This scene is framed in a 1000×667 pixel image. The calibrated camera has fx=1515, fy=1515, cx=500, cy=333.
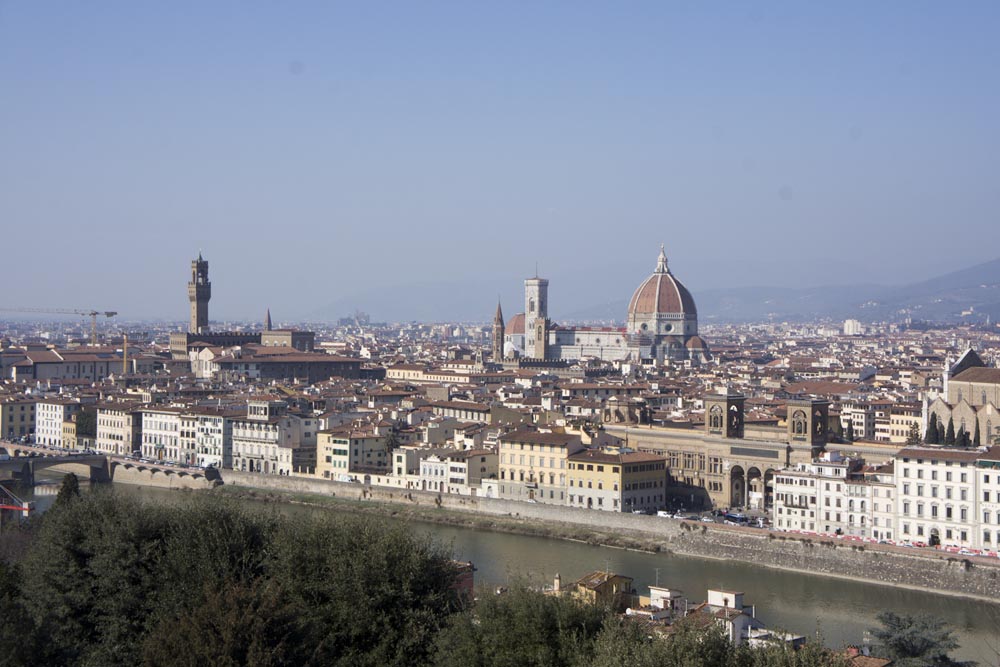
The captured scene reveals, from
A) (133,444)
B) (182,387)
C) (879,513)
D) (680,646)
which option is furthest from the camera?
(182,387)

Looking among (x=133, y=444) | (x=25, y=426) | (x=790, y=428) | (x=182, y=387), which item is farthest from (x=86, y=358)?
(x=790, y=428)

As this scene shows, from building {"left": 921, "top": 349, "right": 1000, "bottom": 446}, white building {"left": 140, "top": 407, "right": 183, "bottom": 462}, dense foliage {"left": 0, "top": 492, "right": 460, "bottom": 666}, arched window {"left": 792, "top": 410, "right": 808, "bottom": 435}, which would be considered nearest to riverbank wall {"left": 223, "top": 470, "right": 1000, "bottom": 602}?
arched window {"left": 792, "top": 410, "right": 808, "bottom": 435}

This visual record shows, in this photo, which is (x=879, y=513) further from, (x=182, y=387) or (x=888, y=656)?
(x=182, y=387)

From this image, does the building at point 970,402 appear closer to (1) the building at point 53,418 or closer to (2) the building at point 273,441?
(2) the building at point 273,441

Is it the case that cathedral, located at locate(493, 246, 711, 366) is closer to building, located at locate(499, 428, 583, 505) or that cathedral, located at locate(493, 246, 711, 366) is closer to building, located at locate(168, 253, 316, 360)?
building, located at locate(168, 253, 316, 360)

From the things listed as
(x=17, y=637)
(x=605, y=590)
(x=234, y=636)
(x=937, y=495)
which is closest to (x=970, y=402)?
(x=937, y=495)

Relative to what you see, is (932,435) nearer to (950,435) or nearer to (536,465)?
(950,435)
